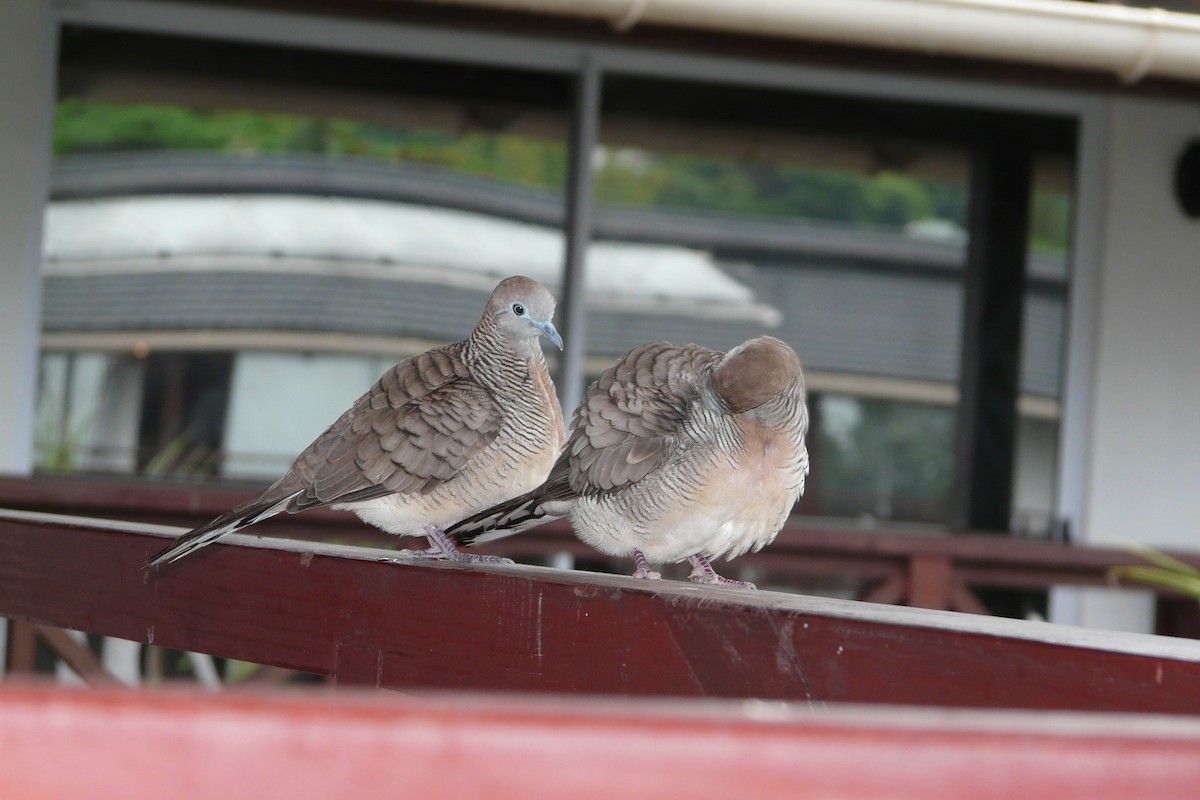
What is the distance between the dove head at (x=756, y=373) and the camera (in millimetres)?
1705

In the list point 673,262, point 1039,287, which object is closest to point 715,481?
point 673,262

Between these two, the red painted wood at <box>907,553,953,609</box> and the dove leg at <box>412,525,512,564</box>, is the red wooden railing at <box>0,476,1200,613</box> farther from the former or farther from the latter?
the dove leg at <box>412,525,512,564</box>

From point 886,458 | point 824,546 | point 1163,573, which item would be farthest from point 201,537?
point 886,458

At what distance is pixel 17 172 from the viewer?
17.3 ft

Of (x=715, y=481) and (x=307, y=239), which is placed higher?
(x=307, y=239)

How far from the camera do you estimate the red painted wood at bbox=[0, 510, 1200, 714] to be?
965 millimetres

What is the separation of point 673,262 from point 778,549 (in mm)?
1393

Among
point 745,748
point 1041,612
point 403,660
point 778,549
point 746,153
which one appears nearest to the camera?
point 745,748

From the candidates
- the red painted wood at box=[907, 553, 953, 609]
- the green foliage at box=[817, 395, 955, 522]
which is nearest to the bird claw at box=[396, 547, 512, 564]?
the red painted wood at box=[907, 553, 953, 609]

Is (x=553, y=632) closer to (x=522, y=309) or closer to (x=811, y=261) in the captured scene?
(x=522, y=309)

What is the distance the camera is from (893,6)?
4535 millimetres

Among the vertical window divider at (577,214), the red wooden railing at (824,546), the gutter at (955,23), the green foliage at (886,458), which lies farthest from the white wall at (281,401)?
the green foliage at (886,458)

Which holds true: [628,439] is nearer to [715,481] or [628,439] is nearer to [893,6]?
[715,481]

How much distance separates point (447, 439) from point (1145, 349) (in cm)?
478
